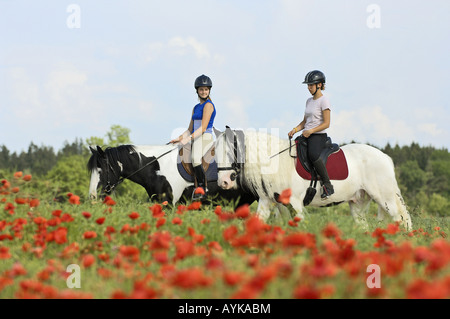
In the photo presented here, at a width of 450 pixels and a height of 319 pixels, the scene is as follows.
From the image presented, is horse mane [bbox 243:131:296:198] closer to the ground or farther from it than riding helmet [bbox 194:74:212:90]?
closer to the ground

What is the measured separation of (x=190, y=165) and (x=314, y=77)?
11.3 feet

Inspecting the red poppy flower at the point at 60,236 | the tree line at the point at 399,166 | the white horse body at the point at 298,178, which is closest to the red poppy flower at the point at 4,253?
the red poppy flower at the point at 60,236

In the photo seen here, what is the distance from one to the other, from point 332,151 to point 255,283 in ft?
23.4

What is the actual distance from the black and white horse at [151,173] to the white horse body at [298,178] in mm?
1670

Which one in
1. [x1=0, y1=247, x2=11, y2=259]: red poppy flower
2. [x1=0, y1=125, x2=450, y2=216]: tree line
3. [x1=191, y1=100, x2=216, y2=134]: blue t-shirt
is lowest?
[x1=0, y1=247, x2=11, y2=259]: red poppy flower

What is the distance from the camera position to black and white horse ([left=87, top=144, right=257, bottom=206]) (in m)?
10.5

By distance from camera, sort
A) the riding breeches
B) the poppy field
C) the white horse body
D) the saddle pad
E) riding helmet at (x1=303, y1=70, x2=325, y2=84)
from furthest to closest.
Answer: the riding breeches → the saddle pad → riding helmet at (x1=303, y1=70, x2=325, y2=84) → the white horse body → the poppy field

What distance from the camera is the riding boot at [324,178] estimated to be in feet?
30.5

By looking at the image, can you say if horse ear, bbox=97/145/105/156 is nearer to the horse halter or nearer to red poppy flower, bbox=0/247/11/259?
the horse halter

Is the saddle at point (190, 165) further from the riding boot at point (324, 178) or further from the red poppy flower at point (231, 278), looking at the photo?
the red poppy flower at point (231, 278)

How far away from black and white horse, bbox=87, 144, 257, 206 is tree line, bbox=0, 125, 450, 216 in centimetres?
3717

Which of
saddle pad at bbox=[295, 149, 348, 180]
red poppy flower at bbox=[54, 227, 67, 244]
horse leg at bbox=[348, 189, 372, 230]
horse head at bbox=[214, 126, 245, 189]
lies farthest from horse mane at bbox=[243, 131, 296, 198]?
red poppy flower at bbox=[54, 227, 67, 244]
